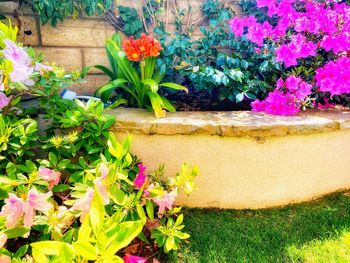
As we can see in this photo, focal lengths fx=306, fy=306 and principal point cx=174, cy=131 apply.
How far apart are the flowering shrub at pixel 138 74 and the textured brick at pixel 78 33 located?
0.21m

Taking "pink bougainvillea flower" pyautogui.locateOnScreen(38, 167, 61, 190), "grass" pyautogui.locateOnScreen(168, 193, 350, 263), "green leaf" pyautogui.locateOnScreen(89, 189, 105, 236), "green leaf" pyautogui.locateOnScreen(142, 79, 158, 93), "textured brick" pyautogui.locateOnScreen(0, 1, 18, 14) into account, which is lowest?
"grass" pyautogui.locateOnScreen(168, 193, 350, 263)

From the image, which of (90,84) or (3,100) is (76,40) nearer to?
(90,84)

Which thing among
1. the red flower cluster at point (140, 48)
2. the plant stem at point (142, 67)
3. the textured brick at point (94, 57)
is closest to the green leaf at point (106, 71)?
the textured brick at point (94, 57)

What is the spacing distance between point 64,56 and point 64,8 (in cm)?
36

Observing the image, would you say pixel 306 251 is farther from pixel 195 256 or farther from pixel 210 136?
pixel 210 136

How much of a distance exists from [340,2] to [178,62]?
1.38 m

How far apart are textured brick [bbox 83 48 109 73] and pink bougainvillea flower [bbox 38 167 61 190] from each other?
113cm

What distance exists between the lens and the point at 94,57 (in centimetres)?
231

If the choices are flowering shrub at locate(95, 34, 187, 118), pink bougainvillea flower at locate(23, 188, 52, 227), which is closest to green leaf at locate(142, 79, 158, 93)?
flowering shrub at locate(95, 34, 187, 118)

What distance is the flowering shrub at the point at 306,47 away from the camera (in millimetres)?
2000

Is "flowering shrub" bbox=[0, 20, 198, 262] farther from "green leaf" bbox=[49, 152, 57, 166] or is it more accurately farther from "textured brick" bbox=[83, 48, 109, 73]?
"textured brick" bbox=[83, 48, 109, 73]

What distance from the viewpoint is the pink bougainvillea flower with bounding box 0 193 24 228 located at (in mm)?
1057

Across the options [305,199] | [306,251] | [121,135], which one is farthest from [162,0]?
[306,251]

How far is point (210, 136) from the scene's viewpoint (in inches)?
67.7
